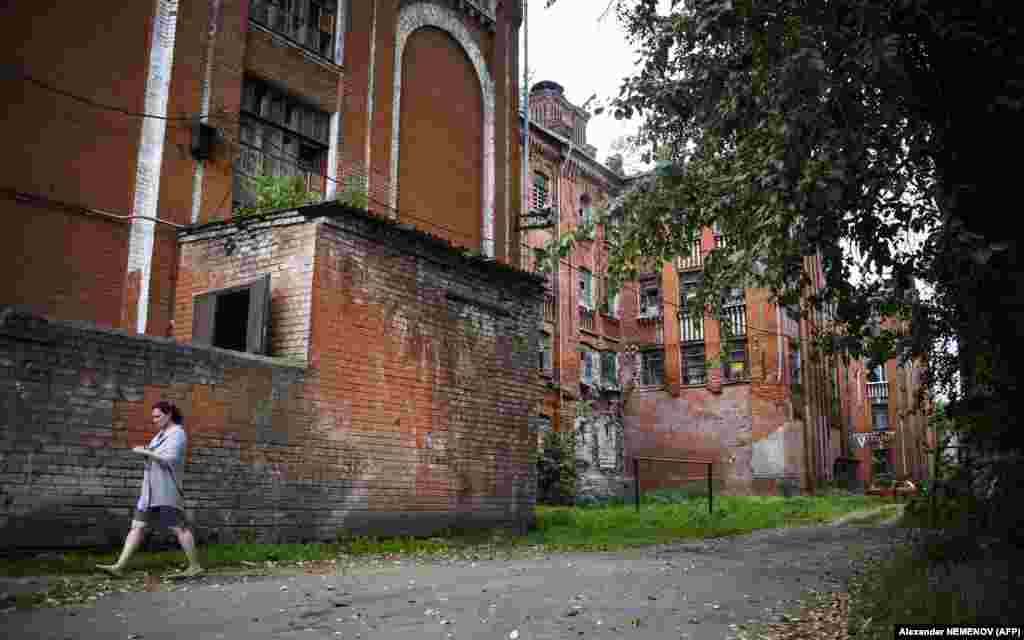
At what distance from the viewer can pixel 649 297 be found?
3111 centimetres

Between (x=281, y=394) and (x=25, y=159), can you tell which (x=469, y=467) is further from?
(x=25, y=159)

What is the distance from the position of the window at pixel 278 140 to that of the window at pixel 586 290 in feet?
45.0

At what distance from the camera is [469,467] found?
11352 millimetres

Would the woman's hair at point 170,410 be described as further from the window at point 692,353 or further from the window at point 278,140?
the window at point 692,353

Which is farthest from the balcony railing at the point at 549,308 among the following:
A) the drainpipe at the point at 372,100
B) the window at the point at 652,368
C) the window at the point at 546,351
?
the drainpipe at the point at 372,100

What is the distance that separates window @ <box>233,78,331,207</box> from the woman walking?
682cm

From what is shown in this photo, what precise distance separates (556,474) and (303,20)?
43.0 ft

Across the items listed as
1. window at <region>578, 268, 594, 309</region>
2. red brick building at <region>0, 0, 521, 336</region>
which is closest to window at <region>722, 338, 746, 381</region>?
window at <region>578, 268, 594, 309</region>

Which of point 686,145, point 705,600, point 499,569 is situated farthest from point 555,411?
point 705,600

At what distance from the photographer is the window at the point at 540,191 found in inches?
1043

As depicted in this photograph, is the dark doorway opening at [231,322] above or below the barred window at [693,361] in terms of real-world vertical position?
below

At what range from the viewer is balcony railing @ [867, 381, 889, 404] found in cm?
3972

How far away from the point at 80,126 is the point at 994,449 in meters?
11.6

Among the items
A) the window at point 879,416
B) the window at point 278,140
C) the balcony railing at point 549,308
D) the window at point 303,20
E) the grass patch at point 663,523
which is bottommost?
the grass patch at point 663,523
